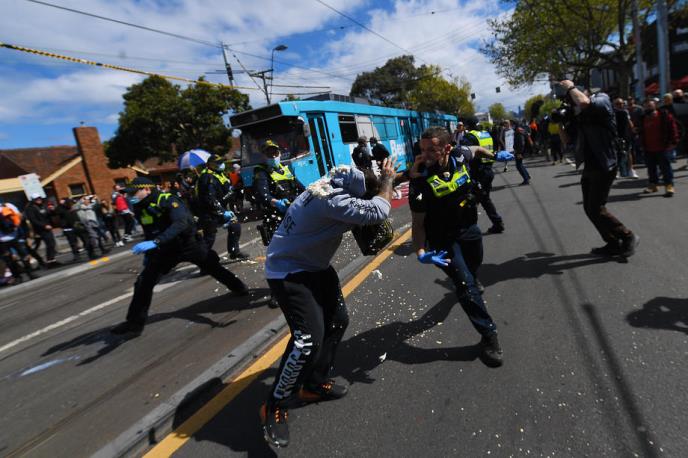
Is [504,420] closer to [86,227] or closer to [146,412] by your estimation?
[146,412]

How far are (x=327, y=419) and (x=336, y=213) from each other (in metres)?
1.36

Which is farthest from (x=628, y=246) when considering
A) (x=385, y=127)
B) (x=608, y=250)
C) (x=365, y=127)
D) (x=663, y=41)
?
(x=663, y=41)

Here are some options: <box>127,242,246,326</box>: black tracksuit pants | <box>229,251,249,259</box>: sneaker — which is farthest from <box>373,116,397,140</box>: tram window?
<box>127,242,246,326</box>: black tracksuit pants

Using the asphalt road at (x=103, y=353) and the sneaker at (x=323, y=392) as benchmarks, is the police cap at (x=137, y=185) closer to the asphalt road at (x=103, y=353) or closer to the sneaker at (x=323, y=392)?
the asphalt road at (x=103, y=353)

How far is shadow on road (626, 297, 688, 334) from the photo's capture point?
3.09 meters

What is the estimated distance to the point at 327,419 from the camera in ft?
8.67

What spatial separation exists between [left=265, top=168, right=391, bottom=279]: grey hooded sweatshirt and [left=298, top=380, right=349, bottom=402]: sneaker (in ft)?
2.89

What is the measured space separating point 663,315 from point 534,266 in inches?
65.0

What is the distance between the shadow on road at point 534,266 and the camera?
4.63 meters

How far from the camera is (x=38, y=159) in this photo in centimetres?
3353

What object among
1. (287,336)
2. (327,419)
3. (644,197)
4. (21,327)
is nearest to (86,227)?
(21,327)

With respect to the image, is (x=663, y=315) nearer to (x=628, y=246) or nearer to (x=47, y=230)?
(x=628, y=246)

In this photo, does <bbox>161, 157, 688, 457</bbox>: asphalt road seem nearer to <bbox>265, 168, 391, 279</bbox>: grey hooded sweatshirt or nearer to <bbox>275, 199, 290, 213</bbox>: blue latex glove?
<bbox>265, 168, 391, 279</bbox>: grey hooded sweatshirt

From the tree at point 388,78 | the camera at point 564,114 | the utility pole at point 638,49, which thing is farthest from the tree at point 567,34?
the tree at point 388,78
